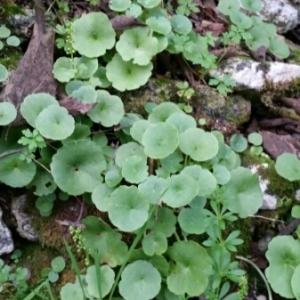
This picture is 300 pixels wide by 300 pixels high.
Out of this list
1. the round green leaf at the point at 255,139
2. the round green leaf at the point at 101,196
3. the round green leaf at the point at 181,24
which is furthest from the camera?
the round green leaf at the point at 181,24

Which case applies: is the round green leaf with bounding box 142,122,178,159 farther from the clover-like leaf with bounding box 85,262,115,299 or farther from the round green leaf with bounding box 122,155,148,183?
the clover-like leaf with bounding box 85,262,115,299

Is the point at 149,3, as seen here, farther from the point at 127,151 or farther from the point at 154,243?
the point at 154,243

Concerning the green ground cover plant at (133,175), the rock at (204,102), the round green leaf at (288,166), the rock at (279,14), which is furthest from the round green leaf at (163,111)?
the rock at (279,14)

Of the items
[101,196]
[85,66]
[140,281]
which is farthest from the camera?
[85,66]

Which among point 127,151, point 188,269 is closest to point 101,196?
point 127,151

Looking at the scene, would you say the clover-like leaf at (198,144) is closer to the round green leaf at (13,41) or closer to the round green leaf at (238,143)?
the round green leaf at (238,143)

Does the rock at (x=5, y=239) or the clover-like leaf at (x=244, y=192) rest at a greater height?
the clover-like leaf at (x=244, y=192)

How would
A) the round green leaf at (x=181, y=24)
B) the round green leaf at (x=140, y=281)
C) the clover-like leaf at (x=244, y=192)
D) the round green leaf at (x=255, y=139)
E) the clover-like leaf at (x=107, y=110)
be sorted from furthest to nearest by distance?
the round green leaf at (x=181, y=24)
the round green leaf at (x=255, y=139)
the clover-like leaf at (x=107, y=110)
the clover-like leaf at (x=244, y=192)
the round green leaf at (x=140, y=281)
